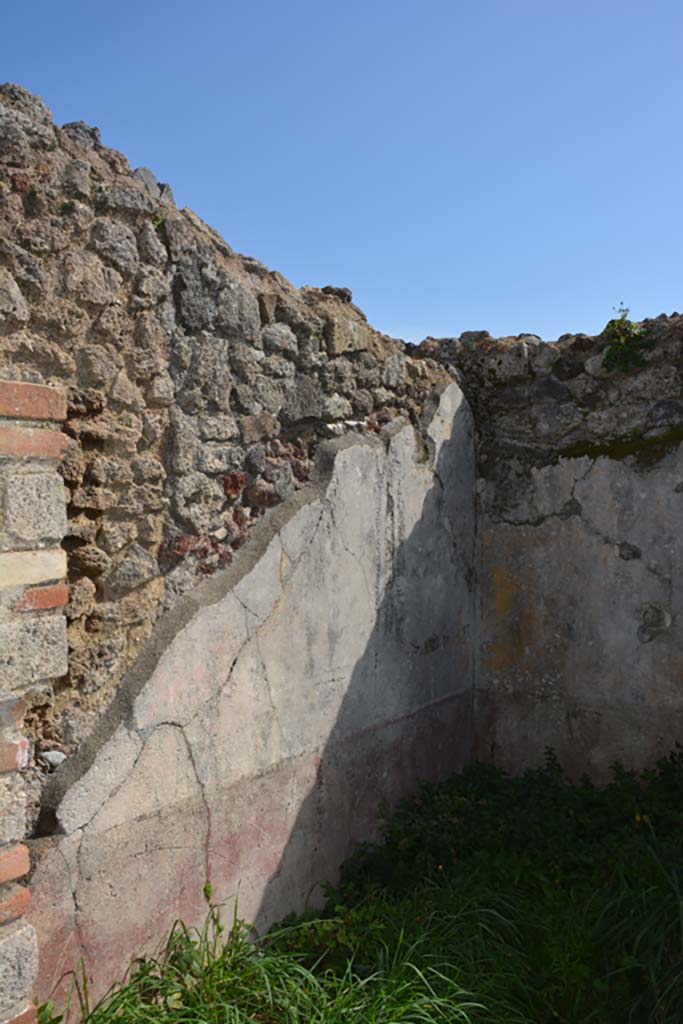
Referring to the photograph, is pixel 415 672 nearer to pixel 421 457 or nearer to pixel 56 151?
pixel 421 457

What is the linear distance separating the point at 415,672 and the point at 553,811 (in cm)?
71

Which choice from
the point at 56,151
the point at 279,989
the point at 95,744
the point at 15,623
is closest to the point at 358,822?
the point at 279,989

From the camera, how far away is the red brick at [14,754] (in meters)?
1.89

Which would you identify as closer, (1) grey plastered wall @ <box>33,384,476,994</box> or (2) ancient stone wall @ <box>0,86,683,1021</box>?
(2) ancient stone wall @ <box>0,86,683,1021</box>

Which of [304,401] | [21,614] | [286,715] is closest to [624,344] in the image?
[304,401]

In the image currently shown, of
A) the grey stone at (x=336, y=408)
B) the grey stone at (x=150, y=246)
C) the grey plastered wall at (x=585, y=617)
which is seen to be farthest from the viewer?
the grey plastered wall at (x=585, y=617)

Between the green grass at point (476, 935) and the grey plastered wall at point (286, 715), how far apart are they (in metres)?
Result: 0.14

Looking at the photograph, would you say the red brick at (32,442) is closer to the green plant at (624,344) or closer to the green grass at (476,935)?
the green grass at (476,935)

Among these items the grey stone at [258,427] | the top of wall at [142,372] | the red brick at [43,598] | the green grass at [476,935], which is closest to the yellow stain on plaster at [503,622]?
the green grass at [476,935]

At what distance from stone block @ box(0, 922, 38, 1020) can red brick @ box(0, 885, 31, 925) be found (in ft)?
0.09

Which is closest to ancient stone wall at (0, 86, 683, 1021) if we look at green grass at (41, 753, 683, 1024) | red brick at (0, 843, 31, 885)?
red brick at (0, 843, 31, 885)

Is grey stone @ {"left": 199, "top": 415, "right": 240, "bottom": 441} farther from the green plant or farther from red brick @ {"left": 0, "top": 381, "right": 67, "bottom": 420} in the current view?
the green plant

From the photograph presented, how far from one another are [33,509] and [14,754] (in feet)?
1.73

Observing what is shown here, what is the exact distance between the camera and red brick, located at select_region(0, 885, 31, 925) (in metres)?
1.88
